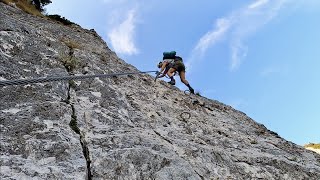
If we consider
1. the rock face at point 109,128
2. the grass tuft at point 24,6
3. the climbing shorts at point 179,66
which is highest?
the grass tuft at point 24,6

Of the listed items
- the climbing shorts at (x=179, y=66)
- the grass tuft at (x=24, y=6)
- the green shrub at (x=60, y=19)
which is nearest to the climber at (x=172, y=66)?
the climbing shorts at (x=179, y=66)

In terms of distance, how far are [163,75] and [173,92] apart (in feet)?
7.27

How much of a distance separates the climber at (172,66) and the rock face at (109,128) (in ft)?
6.18

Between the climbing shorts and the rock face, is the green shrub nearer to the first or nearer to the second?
the rock face

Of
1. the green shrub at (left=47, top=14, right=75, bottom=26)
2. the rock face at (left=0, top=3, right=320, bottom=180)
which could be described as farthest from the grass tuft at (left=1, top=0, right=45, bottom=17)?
the rock face at (left=0, top=3, right=320, bottom=180)

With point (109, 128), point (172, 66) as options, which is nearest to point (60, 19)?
point (172, 66)

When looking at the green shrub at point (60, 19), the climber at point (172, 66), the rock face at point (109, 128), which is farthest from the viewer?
the green shrub at point (60, 19)

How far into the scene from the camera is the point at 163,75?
16.7m

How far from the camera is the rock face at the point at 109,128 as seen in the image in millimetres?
7094

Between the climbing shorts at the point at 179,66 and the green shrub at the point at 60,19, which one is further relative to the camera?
the green shrub at the point at 60,19

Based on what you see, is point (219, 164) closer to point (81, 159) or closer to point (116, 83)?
point (81, 159)

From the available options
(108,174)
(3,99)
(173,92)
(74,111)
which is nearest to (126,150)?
(108,174)

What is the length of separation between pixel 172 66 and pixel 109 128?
9.17 metres

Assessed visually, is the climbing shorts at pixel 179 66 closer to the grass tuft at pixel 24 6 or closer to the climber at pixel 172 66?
the climber at pixel 172 66
